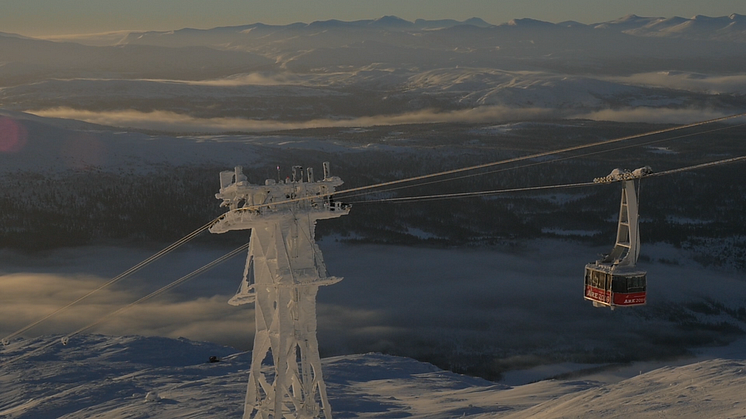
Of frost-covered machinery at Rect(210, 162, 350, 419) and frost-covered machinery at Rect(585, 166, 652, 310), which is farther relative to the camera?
frost-covered machinery at Rect(210, 162, 350, 419)

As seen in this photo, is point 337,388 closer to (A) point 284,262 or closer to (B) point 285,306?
(B) point 285,306

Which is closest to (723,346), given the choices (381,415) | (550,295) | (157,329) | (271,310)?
(550,295)

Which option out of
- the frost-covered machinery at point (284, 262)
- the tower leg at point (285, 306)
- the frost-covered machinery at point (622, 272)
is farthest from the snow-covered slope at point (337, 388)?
the frost-covered machinery at point (284, 262)

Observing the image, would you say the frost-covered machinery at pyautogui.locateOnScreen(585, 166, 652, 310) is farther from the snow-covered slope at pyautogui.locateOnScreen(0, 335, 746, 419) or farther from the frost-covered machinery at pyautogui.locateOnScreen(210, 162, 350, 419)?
the frost-covered machinery at pyautogui.locateOnScreen(210, 162, 350, 419)

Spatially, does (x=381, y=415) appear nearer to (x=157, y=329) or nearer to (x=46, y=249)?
(x=157, y=329)

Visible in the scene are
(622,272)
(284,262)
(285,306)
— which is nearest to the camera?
(622,272)

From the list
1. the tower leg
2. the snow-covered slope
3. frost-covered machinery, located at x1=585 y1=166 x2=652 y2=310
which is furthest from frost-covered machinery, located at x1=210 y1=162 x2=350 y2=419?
the snow-covered slope

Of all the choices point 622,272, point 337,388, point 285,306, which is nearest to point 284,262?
point 285,306
